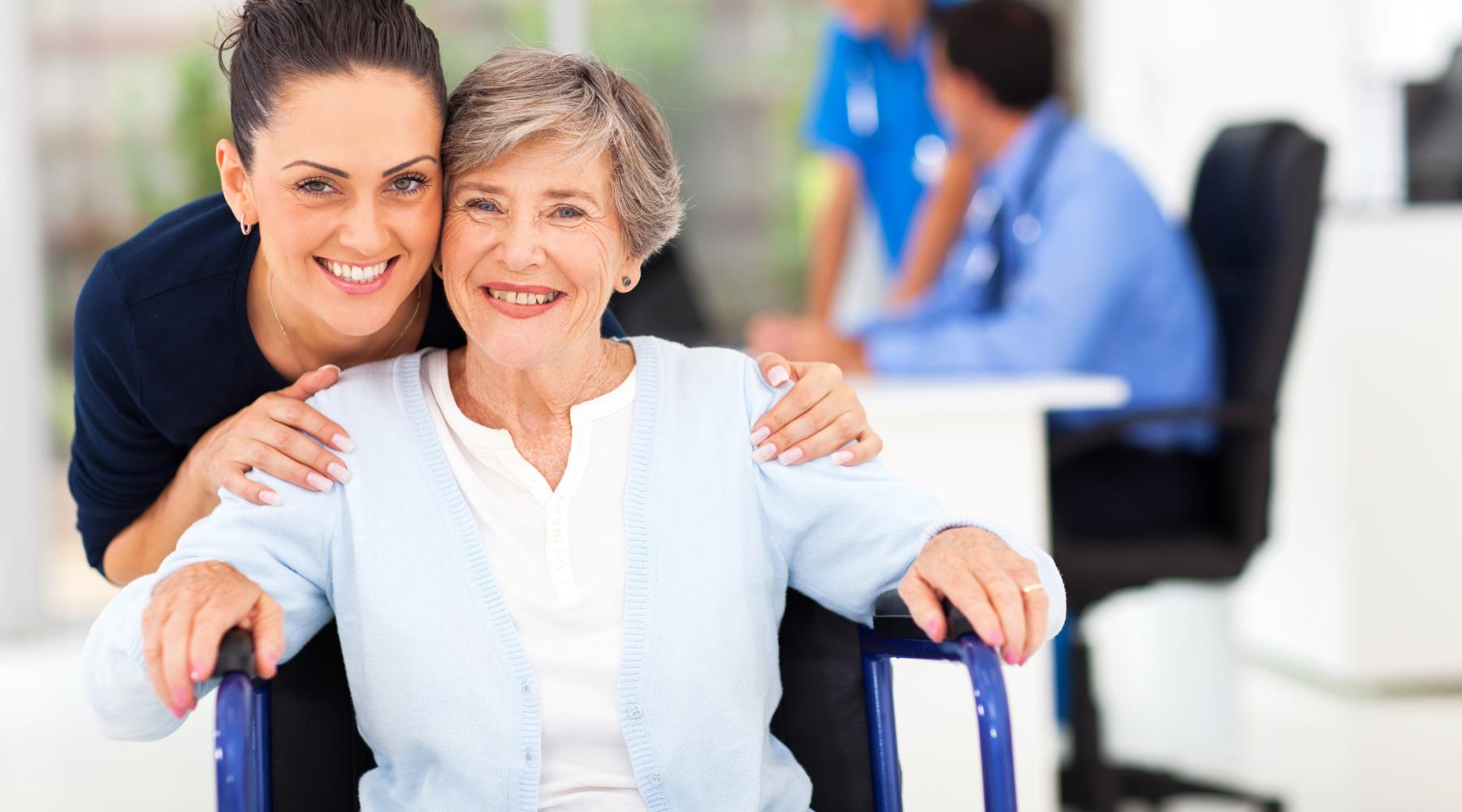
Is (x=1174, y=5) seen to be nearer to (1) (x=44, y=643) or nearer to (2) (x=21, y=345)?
(2) (x=21, y=345)

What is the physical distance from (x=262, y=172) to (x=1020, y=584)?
0.79 meters

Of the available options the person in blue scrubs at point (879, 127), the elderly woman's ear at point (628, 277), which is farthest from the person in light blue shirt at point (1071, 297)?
the elderly woman's ear at point (628, 277)

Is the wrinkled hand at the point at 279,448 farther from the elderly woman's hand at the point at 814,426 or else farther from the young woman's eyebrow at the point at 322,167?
the elderly woman's hand at the point at 814,426

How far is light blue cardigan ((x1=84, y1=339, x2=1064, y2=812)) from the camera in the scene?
4.50 ft

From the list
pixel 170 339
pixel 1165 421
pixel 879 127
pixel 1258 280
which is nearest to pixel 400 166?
pixel 170 339

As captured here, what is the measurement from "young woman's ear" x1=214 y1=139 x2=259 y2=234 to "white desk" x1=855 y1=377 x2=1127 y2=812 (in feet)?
3.35

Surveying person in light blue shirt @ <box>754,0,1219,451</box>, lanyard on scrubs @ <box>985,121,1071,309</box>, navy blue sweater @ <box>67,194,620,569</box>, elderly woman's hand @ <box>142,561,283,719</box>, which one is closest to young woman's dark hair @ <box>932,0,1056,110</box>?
person in light blue shirt @ <box>754,0,1219,451</box>

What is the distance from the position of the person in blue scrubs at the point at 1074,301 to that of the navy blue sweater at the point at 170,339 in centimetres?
116

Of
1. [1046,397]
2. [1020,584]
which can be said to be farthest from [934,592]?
[1046,397]

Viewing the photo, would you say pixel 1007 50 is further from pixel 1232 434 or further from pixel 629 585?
pixel 629 585

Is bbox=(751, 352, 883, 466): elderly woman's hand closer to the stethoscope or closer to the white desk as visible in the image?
the white desk

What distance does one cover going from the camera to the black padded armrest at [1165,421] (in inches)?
97.1

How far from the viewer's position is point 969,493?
7.23 feet

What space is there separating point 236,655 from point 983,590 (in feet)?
2.08
